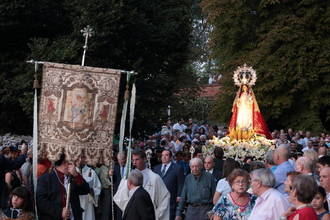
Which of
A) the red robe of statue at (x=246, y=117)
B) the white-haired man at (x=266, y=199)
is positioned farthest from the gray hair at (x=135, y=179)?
the red robe of statue at (x=246, y=117)

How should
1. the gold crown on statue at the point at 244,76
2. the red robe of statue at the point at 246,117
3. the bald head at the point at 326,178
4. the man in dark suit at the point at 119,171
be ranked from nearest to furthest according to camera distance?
1. the bald head at the point at 326,178
2. the man in dark suit at the point at 119,171
3. the red robe of statue at the point at 246,117
4. the gold crown on statue at the point at 244,76

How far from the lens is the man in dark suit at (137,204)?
1149 cm

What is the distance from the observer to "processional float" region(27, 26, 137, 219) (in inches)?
514

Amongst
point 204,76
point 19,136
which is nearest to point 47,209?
point 19,136

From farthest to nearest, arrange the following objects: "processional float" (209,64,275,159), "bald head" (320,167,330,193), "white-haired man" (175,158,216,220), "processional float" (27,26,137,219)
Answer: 1. "processional float" (209,64,275,159)
2. "white-haired man" (175,158,216,220)
3. "processional float" (27,26,137,219)
4. "bald head" (320,167,330,193)

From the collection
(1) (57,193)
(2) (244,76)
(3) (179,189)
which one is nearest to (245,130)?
(2) (244,76)

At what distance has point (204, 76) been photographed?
67.6 metres

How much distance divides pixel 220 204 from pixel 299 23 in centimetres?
2844

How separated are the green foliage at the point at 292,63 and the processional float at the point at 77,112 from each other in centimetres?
2333

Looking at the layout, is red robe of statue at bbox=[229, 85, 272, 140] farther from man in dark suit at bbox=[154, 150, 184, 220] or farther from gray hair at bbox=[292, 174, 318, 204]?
gray hair at bbox=[292, 174, 318, 204]

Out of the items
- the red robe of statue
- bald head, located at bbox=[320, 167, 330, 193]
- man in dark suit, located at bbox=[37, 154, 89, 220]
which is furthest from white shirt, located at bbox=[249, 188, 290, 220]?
the red robe of statue

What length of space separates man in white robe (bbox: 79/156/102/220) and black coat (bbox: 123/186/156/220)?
397cm

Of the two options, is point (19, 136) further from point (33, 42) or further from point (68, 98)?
point (68, 98)

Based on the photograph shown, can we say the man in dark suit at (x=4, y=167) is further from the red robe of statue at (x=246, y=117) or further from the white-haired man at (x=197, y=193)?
the red robe of statue at (x=246, y=117)
